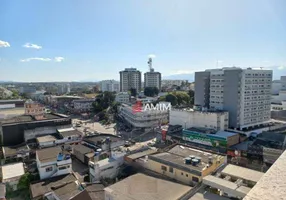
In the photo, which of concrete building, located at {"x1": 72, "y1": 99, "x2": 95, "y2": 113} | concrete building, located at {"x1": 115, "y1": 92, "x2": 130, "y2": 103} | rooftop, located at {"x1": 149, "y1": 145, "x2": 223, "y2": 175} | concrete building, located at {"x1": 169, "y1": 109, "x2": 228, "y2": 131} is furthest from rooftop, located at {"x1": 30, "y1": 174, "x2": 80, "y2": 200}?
concrete building, located at {"x1": 115, "y1": 92, "x2": 130, "y2": 103}

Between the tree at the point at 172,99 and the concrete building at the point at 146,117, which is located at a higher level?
the tree at the point at 172,99

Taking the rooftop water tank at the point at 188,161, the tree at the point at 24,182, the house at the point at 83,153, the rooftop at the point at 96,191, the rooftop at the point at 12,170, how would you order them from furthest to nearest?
the house at the point at 83,153, the rooftop at the point at 12,170, the tree at the point at 24,182, the rooftop water tank at the point at 188,161, the rooftop at the point at 96,191

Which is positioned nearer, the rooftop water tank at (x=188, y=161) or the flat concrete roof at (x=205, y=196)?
the flat concrete roof at (x=205, y=196)

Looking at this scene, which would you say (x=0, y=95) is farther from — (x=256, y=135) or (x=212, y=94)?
(x=256, y=135)

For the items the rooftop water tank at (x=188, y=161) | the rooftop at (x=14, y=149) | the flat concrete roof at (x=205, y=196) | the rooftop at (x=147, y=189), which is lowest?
the rooftop at (x=14, y=149)

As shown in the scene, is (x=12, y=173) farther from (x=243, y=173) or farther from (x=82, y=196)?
(x=243, y=173)

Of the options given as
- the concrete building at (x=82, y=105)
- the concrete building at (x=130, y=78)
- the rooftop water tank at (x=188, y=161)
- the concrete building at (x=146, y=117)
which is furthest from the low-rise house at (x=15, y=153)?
the concrete building at (x=130, y=78)

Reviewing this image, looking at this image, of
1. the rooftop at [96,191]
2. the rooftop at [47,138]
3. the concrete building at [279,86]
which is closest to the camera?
the rooftop at [96,191]

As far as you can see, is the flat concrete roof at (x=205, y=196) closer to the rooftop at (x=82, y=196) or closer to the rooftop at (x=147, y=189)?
the rooftop at (x=147, y=189)
